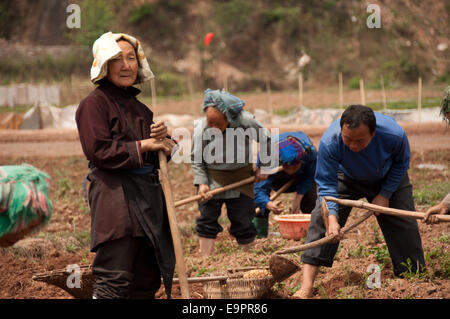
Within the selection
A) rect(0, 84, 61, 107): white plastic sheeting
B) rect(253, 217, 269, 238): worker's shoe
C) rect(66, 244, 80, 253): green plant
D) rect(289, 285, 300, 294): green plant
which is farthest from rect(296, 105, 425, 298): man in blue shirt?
rect(0, 84, 61, 107): white plastic sheeting

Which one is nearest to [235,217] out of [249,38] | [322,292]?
[322,292]

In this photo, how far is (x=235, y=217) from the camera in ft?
16.6

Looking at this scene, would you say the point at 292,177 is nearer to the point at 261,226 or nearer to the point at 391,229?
the point at 261,226

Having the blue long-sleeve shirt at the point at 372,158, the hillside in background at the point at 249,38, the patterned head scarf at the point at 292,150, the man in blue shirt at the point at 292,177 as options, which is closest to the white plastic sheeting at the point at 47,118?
the hillside in background at the point at 249,38

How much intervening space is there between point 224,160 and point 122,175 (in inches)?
74.6

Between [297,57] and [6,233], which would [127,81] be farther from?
[297,57]

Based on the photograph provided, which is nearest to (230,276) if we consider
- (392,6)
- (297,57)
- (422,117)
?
(422,117)

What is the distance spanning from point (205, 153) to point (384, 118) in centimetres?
167

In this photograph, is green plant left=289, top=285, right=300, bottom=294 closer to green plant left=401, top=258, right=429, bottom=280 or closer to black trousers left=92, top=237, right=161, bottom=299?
green plant left=401, top=258, right=429, bottom=280

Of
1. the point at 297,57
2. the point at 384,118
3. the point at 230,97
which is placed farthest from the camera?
the point at 297,57

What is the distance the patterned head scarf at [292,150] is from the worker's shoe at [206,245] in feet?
3.00

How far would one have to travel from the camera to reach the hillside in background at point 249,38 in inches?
852

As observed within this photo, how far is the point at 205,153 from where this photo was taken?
4.95 m

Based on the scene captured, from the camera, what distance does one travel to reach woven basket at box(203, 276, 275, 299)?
152 inches
